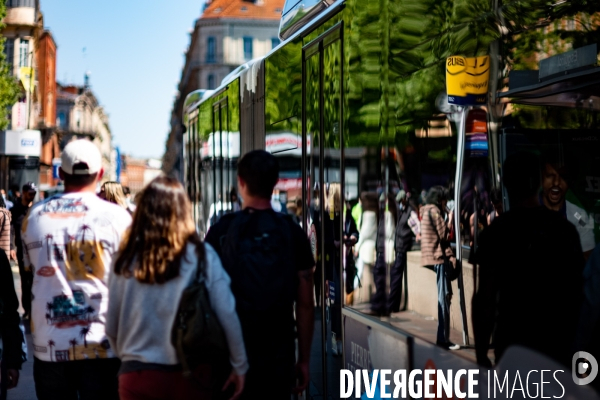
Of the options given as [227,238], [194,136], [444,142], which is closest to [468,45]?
[444,142]

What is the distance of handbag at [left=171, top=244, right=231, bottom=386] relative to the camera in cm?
335

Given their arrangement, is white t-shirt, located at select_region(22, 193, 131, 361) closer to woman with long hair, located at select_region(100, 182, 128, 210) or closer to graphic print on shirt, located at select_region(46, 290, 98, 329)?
graphic print on shirt, located at select_region(46, 290, 98, 329)

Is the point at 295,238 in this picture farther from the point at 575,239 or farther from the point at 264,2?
the point at 264,2

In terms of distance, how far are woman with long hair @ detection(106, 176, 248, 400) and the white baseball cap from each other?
54 cm

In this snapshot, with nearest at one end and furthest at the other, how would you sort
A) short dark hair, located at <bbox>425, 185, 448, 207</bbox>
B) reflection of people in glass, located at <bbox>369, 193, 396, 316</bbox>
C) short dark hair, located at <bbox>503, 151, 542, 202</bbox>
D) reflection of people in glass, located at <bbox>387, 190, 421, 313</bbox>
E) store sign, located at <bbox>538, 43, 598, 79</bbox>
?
store sign, located at <bbox>538, 43, 598, 79</bbox>
short dark hair, located at <bbox>503, 151, 542, 202</bbox>
short dark hair, located at <bbox>425, 185, 448, 207</bbox>
reflection of people in glass, located at <bbox>387, 190, 421, 313</bbox>
reflection of people in glass, located at <bbox>369, 193, 396, 316</bbox>

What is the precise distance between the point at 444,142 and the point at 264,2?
83.4m

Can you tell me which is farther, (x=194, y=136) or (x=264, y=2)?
(x=264, y=2)

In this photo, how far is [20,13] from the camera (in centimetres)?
5066

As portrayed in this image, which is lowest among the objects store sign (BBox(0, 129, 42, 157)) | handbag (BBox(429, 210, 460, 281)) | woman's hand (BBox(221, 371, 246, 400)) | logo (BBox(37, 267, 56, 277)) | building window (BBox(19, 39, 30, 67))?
woman's hand (BBox(221, 371, 246, 400))

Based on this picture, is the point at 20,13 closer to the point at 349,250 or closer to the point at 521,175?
the point at 349,250

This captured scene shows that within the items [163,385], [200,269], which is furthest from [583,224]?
[163,385]

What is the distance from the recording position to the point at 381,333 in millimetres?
4312

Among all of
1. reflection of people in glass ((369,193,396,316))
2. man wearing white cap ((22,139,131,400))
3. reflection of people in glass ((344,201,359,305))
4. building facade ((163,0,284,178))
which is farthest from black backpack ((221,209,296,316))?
building facade ((163,0,284,178))

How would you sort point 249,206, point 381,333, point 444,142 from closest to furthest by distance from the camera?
point 444,142 < point 249,206 < point 381,333
